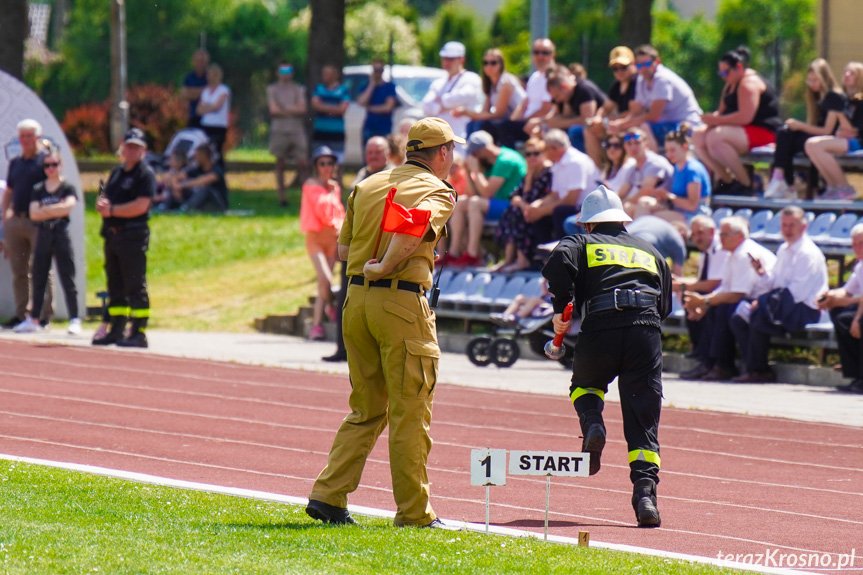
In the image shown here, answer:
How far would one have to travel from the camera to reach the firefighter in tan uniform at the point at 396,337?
6879mm

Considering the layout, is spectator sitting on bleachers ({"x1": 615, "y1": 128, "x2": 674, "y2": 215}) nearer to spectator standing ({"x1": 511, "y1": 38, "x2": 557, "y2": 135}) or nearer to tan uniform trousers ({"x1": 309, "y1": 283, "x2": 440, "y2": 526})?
spectator standing ({"x1": 511, "y1": 38, "x2": 557, "y2": 135})

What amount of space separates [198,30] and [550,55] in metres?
32.9

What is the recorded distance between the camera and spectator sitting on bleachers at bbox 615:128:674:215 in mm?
15125

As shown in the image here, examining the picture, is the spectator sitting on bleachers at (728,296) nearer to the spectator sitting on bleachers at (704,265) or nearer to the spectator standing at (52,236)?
the spectator sitting on bleachers at (704,265)

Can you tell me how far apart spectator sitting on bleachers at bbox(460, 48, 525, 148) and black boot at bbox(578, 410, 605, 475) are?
10.7 metres

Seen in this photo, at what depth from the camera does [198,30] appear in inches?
1921

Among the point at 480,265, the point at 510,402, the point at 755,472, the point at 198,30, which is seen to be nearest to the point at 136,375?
the point at 510,402

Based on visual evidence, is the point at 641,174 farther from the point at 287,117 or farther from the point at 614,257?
the point at 287,117

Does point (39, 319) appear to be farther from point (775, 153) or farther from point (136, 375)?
point (775, 153)

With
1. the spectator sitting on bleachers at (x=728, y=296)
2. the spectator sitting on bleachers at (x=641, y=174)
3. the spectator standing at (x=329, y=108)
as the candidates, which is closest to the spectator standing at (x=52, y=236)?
the spectator sitting on bleachers at (x=641, y=174)

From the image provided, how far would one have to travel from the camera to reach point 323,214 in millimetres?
15797

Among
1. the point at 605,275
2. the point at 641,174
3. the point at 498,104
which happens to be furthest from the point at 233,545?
the point at 498,104

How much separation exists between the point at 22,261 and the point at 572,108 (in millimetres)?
7187

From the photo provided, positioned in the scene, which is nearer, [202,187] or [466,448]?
[466,448]
